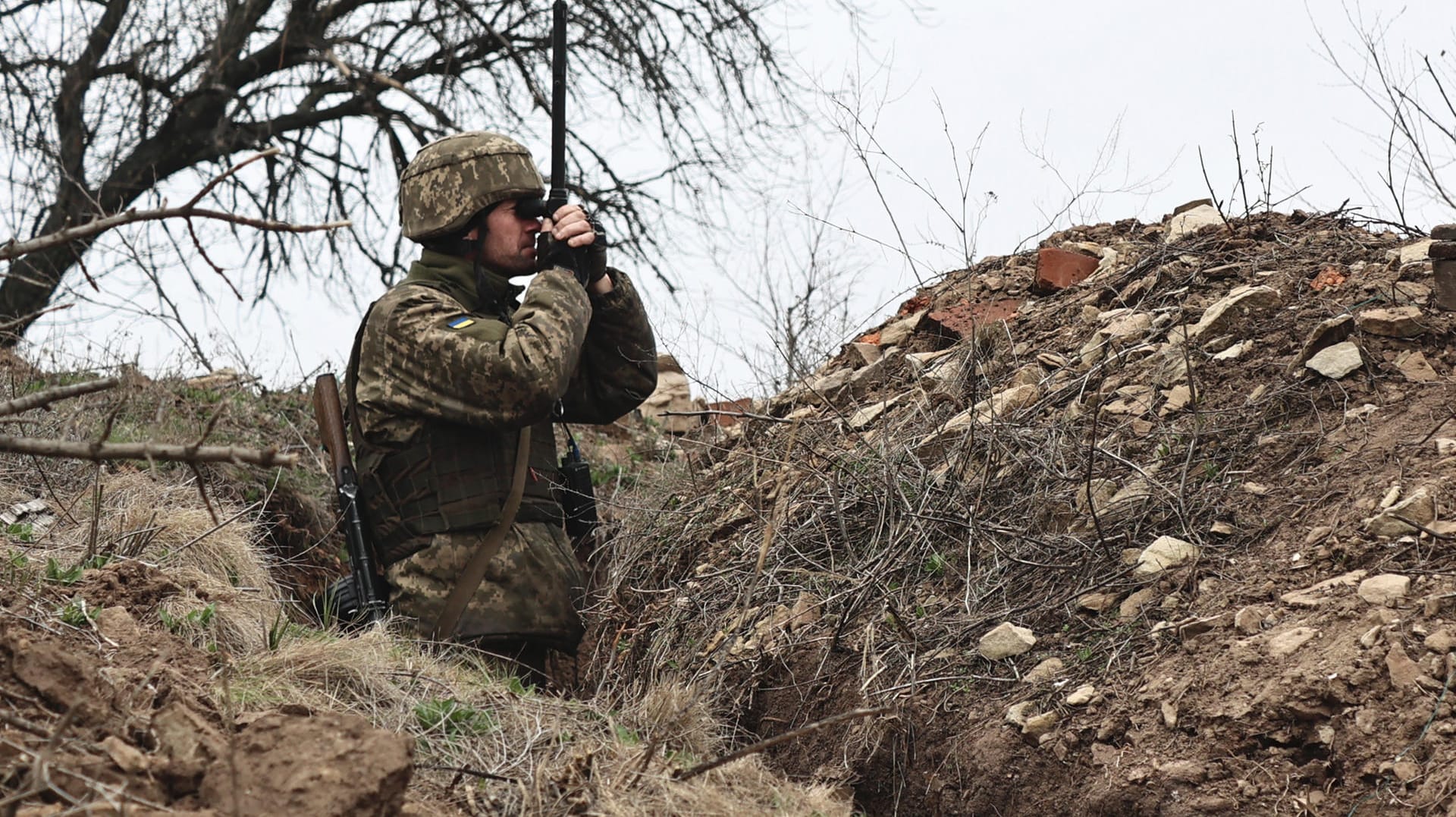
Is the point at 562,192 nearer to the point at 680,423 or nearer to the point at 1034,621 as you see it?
the point at 1034,621

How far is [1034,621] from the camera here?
12.9ft

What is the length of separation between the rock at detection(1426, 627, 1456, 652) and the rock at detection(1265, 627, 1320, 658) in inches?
10.1

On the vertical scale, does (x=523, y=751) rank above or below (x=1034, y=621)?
below

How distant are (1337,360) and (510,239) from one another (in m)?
2.60

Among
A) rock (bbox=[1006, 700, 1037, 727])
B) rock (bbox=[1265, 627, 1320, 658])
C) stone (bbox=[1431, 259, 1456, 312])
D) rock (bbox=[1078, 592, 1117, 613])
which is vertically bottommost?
rock (bbox=[1006, 700, 1037, 727])

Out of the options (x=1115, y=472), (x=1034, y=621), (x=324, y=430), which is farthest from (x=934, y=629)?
(x=324, y=430)

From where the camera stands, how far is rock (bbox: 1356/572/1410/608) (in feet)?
11.0

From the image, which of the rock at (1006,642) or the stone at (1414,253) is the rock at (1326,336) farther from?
the rock at (1006,642)

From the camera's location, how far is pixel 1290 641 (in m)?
3.35

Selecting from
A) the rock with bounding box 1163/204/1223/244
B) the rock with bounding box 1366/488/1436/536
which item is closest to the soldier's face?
the rock with bounding box 1366/488/1436/536

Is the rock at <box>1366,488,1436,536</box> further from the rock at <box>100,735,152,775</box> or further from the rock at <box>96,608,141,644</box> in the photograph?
the rock at <box>96,608,141,644</box>

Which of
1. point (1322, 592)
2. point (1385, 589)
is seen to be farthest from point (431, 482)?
point (1385, 589)

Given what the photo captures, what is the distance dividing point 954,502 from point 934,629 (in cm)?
54

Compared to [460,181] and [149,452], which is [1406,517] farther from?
[149,452]
